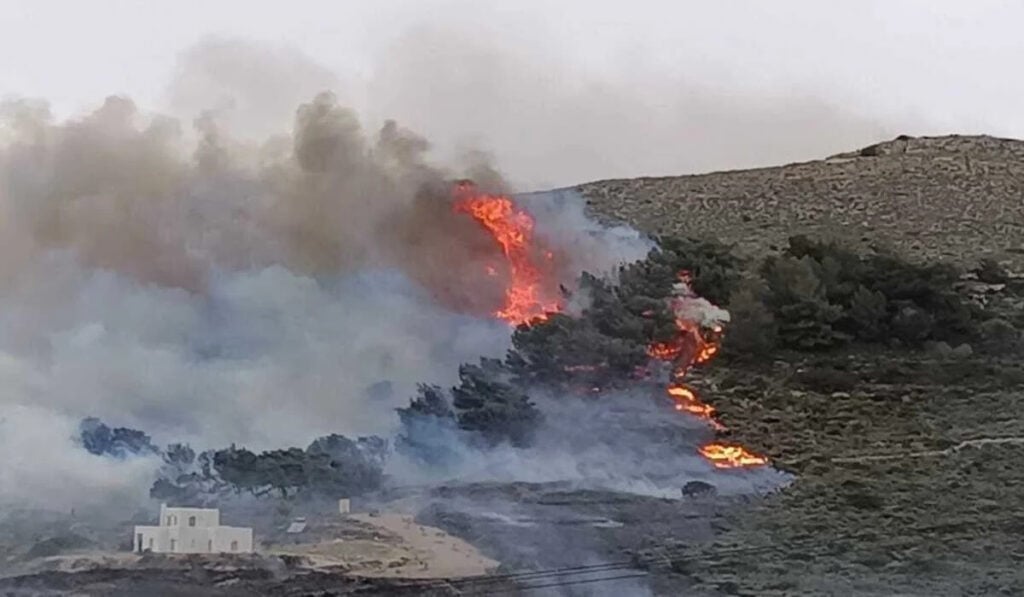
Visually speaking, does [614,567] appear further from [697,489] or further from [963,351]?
[963,351]

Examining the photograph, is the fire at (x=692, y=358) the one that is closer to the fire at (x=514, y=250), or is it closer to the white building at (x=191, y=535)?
the fire at (x=514, y=250)

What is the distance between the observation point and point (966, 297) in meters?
29.4

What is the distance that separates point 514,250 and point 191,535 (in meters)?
10.3

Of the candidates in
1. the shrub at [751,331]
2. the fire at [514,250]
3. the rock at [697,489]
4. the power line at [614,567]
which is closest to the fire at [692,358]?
the shrub at [751,331]

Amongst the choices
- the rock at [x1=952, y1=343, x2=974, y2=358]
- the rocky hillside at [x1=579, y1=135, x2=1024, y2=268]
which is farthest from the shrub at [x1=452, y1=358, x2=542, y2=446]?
the rocky hillside at [x1=579, y1=135, x2=1024, y2=268]

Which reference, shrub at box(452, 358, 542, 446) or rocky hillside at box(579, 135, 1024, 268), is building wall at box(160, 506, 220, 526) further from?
rocky hillside at box(579, 135, 1024, 268)

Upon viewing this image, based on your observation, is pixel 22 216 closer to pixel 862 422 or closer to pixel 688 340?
pixel 688 340

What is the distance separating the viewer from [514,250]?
29094mm

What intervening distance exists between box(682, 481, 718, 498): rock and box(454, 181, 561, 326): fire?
17.0 ft

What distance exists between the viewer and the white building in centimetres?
2077

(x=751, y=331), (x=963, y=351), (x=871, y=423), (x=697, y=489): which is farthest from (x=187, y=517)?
(x=963, y=351)

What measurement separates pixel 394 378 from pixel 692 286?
6.82 meters

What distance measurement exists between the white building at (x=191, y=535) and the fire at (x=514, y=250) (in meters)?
7.90

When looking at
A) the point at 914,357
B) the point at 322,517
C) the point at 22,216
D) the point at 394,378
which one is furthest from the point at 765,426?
the point at 22,216
